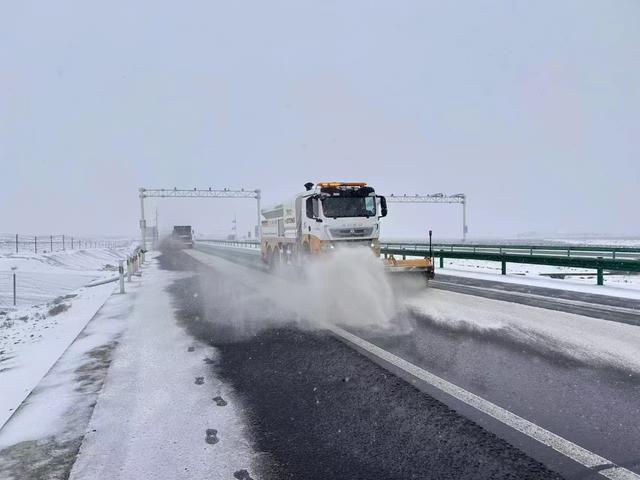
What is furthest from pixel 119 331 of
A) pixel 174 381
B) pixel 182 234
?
pixel 182 234

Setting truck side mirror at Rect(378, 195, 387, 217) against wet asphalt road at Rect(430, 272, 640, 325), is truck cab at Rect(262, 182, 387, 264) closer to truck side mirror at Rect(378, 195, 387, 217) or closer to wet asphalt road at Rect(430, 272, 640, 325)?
truck side mirror at Rect(378, 195, 387, 217)

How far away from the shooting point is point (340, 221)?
15125 mm

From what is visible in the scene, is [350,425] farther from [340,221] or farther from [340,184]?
[340,184]

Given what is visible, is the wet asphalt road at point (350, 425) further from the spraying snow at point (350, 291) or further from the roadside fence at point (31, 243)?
the roadside fence at point (31, 243)

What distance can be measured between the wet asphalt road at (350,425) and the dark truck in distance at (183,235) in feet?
203

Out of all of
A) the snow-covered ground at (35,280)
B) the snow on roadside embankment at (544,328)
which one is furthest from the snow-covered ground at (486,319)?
the snow-covered ground at (35,280)

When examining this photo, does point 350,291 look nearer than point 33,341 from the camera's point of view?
No

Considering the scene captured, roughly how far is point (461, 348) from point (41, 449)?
17.2 feet

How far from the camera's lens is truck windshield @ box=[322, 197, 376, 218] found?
1526 centimetres

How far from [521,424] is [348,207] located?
1158cm

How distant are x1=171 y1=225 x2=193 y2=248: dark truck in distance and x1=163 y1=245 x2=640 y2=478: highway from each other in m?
59.1

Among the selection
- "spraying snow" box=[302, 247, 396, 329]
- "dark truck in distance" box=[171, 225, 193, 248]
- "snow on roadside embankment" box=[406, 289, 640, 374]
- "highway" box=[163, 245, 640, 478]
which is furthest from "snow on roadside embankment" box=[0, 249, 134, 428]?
"dark truck in distance" box=[171, 225, 193, 248]

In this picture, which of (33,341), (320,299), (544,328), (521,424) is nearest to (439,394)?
(521,424)

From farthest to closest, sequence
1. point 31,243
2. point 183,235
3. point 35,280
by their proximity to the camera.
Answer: point 183,235 → point 31,243 → point 35,280
